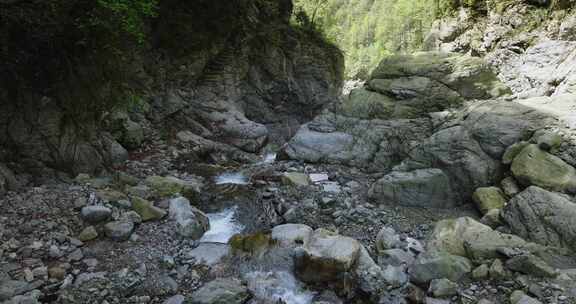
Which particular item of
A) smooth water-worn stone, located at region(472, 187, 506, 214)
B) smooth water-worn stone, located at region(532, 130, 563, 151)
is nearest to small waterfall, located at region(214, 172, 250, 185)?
smooth water-worn stone, located at region(472, 187, 506, 214)

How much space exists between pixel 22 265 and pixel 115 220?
6.63ft

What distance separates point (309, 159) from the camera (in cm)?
1411

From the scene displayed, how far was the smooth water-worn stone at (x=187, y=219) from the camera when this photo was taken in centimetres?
840

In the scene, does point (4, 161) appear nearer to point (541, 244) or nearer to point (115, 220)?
point (115, 220)

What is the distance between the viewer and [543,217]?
7.44m

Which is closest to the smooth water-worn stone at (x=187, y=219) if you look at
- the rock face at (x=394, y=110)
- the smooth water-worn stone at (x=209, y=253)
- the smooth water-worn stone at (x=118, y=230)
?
the smooth water-worn stone at (x=209, y=253)

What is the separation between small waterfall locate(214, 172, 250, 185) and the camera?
41.3 ft

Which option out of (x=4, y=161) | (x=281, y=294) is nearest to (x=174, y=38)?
(x=4, y=161)

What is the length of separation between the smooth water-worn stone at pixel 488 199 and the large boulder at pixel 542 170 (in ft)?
2.16

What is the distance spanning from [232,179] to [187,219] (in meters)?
4.43

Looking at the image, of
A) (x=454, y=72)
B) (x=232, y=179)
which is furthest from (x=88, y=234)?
(x=454, y=72)

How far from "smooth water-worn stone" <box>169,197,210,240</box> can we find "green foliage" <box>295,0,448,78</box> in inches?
705

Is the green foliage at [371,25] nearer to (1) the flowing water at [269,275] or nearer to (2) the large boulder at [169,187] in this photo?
(2) the large boulder at [169,187]

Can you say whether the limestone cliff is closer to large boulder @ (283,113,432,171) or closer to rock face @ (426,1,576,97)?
large boulder @ (283,113,432,171)
